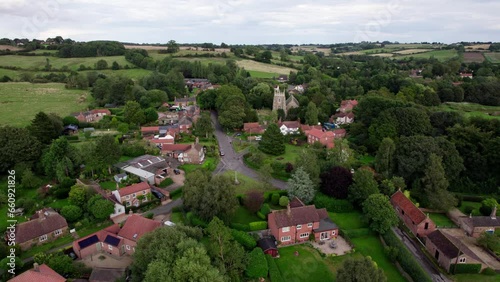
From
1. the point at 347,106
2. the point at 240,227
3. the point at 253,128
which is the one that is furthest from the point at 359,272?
the point at 347,106

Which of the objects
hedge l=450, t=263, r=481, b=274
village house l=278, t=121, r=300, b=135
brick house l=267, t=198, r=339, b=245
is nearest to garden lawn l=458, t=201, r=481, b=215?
hedge l=450, t=263, r=481, b=274

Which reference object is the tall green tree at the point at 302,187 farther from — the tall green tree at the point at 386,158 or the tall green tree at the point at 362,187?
the tall green tree at the point at 386,158

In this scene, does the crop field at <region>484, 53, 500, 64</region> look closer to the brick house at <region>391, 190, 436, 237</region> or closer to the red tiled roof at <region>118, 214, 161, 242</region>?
the brick house at <region>391, 190, 436, 237</region>

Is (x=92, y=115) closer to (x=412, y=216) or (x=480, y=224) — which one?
(x=412, y=216)

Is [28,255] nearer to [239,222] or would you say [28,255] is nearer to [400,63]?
[239,222]

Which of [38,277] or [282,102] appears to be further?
[282,102]

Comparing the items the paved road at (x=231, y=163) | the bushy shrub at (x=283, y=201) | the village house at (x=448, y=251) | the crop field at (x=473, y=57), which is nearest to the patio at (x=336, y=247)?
the bushy shrub at (x=283, y=201)
